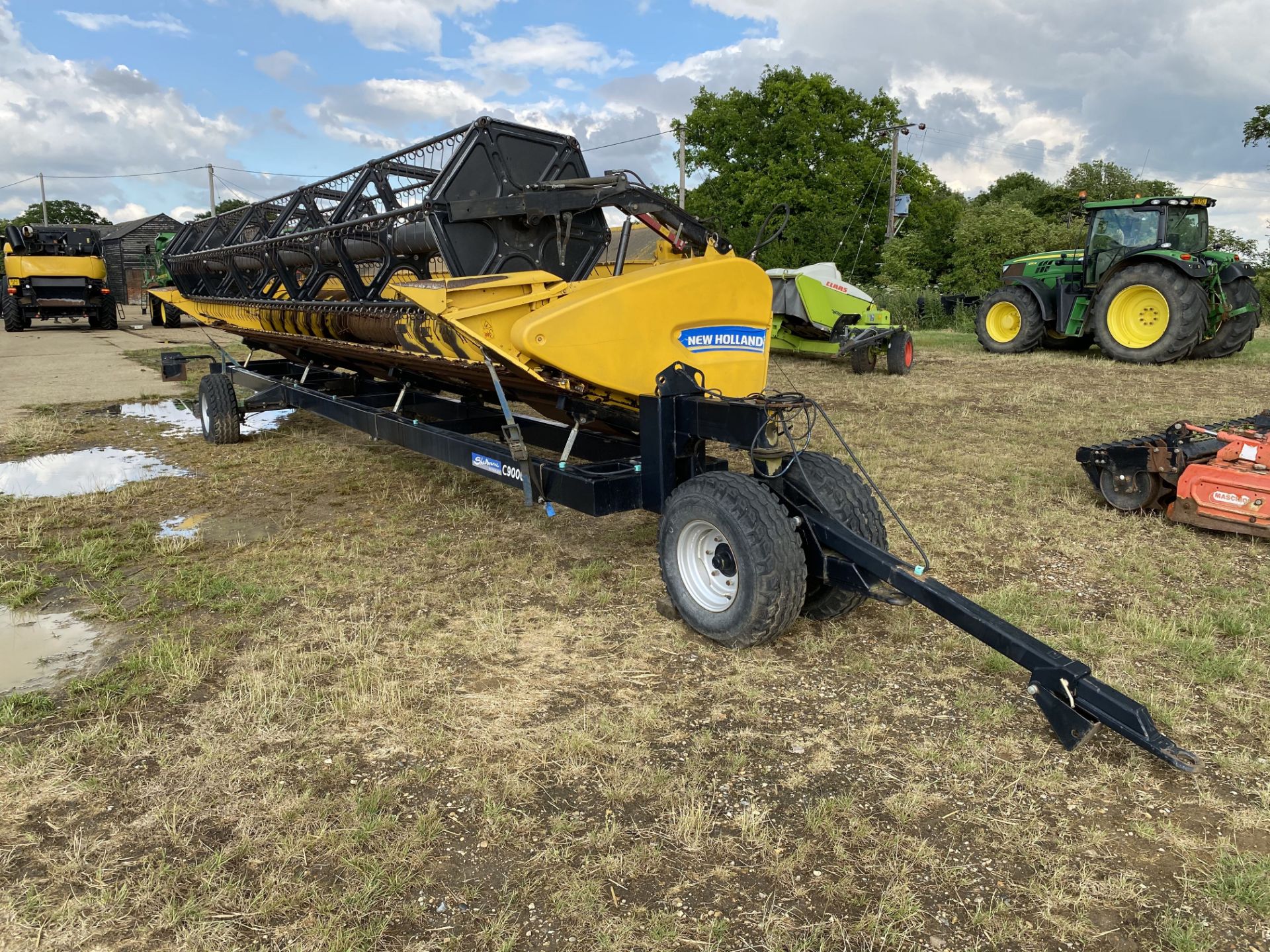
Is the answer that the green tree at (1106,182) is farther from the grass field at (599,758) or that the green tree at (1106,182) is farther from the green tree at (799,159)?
the grass field at (599,758)

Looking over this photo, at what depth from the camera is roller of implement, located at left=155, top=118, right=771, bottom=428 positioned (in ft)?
12.6

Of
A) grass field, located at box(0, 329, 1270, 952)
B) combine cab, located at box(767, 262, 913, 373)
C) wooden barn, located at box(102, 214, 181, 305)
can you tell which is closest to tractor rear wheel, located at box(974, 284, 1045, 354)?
combine cab, located at box(767, 262, 913, 373)

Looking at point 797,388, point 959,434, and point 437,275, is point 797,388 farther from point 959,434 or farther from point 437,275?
point 437,275

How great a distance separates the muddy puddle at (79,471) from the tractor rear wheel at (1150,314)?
12.5 m

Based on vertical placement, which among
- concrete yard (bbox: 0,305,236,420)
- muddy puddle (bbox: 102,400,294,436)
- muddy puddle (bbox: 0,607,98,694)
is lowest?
muddy puddle (bbox: 0,607,98,694)

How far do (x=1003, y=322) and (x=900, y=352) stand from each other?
3.95 metres

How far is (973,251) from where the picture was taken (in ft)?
83.7

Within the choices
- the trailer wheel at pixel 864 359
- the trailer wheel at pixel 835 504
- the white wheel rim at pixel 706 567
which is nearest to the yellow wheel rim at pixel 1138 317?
the trailer wheel at pixel 864 359

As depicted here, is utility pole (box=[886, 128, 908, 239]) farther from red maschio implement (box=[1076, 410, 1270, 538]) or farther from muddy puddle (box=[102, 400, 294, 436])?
red maschio implement (box=[1076, 410, 1270, 538])

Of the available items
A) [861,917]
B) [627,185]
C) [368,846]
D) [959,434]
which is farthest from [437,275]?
[959,434]

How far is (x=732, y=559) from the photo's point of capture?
3.49 m

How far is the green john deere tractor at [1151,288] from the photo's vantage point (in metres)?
11.6

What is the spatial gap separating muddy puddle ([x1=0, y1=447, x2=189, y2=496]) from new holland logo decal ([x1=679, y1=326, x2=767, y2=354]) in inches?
180

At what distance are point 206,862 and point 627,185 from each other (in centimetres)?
323
